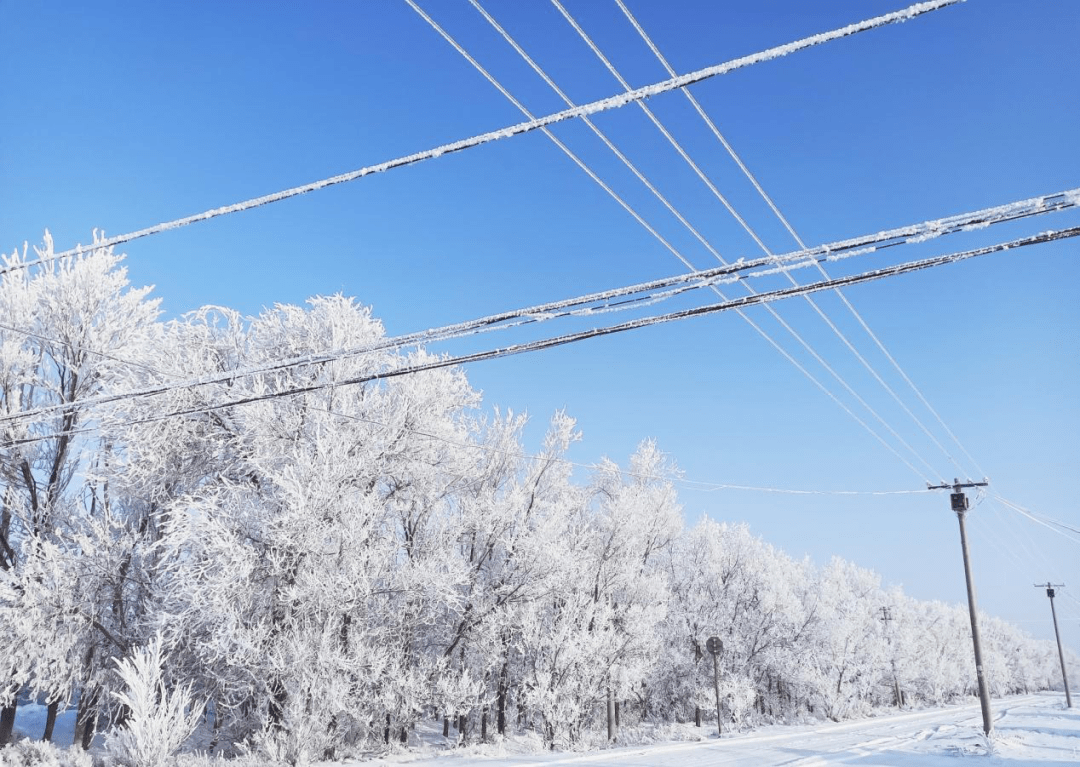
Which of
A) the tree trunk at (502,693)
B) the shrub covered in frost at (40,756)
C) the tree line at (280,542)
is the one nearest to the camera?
Answer: the shrub covered in frost at (40,756)

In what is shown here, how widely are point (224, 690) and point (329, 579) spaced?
144 inches

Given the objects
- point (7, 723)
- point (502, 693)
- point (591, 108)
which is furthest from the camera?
point (502, 693)

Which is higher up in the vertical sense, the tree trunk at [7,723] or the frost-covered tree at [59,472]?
the frost-covered tree at [59,472]

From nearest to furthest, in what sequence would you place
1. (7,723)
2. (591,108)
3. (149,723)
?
(591,108), (149,723), (7,723)

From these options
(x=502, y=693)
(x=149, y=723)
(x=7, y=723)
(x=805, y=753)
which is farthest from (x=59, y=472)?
(x=805, y=753)

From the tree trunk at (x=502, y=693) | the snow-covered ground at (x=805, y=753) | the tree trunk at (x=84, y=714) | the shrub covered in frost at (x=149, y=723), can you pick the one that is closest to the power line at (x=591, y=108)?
the shrub covered in frost at (x=149, y=723)

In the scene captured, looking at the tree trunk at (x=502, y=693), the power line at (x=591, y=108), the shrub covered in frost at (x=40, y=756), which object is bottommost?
the tree trunk at (x=502, y=693)

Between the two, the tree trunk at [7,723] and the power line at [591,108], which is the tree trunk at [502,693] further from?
the power line at [591,108]

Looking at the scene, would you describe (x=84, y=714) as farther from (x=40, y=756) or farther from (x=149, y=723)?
(x=149, y=723)

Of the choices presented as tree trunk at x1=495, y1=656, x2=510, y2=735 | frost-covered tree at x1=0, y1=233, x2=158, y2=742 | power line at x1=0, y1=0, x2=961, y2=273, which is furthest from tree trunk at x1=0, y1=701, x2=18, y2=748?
power line at x1=0, y1=0, x2=961, y2=273

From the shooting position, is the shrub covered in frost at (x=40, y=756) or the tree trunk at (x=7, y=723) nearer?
the shrub covered in frost at (x=40, y=756)

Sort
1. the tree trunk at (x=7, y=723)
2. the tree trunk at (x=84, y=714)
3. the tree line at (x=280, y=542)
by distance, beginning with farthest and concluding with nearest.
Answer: the tree trunk at (x=84, y=714) < the tree trunk at (x=7, y=723) < the tree line at (x=280, y=542)

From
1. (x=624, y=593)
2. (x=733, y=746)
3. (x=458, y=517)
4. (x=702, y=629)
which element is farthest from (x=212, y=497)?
(x=702, y=629)

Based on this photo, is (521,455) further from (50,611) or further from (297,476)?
(50,611)
